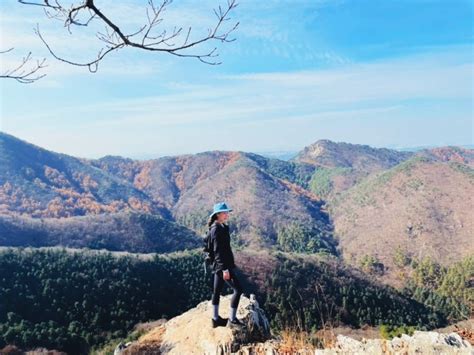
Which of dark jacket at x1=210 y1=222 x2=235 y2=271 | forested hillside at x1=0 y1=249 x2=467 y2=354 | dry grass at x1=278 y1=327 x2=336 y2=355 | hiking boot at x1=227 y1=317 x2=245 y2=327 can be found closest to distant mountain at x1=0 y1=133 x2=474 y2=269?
forested hillside at x1=0 y1=249 x2=467 y2=354

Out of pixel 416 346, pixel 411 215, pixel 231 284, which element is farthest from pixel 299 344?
pixel 411 215

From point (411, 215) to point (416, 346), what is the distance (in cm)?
12942

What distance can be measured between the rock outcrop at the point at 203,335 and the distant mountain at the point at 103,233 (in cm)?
8466

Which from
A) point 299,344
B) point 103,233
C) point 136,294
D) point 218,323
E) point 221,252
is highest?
point 221,252

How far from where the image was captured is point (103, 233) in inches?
3755

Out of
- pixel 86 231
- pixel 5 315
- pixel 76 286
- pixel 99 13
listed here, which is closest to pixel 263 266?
pixel 76 286

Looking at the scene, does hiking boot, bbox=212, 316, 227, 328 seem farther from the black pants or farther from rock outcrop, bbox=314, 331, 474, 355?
rock outcrop, bbox=314, 331, 474, 355

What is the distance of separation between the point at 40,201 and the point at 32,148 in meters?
48.6

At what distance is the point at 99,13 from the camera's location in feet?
13.4

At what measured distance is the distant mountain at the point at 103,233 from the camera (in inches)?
3494

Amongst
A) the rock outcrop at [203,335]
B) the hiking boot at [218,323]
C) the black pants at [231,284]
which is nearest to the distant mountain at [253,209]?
the rock outcrop at [203,335]

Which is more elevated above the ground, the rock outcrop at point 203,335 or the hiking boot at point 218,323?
the hiking boot at point 218,323

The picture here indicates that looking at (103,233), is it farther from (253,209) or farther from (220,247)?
(220,247)

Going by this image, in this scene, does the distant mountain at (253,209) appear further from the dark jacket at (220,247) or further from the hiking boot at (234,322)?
the dark jacket at (220,247)
